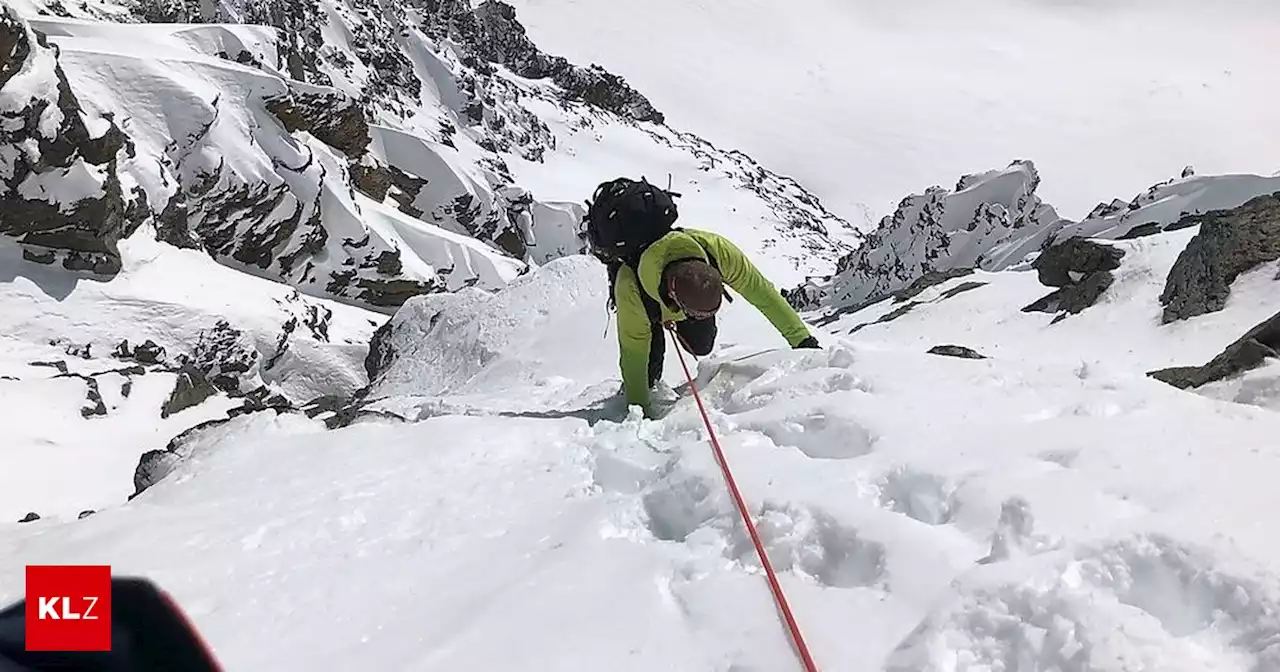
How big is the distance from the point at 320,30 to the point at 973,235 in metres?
51.3

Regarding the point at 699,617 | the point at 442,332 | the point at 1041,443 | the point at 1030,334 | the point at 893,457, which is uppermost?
the point at 1041,443

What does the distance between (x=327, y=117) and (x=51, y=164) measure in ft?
52.5

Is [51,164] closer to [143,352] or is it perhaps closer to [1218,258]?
[143,352]

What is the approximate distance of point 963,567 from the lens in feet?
9.77

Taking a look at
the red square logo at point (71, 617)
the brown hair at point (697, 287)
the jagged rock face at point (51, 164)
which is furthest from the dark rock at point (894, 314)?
the jagged rock face at point (51, 164)

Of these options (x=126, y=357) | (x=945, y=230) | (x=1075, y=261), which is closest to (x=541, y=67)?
(x=945, y=230)

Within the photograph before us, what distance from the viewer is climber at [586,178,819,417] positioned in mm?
6121

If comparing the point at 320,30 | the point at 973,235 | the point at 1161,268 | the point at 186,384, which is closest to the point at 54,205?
the point at 186,384

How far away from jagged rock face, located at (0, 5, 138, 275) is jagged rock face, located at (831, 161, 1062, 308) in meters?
26.9

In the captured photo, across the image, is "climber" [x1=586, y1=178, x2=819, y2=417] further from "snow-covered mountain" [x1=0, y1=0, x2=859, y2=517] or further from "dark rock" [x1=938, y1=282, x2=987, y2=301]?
"dark rock" [x1=938, y1=282, x2=987, y2=301]

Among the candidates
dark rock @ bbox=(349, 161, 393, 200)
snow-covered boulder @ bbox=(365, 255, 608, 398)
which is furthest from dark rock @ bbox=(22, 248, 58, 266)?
snow-covered boulder @ bbox=(365, 255, 608, 398)

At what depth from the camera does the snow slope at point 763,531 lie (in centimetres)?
268

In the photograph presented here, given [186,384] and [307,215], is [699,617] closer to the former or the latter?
[186,384]

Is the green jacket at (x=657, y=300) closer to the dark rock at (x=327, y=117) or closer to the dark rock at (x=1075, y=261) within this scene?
the dark rock at (x=1075, y=261)
